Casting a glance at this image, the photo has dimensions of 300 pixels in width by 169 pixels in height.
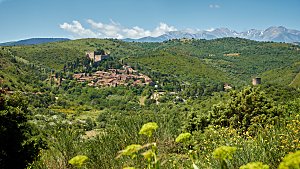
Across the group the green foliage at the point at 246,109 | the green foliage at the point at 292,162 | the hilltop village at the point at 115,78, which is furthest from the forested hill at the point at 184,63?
the green foliage at the point at 292,162

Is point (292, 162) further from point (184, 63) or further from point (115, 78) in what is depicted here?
point (184, 63)

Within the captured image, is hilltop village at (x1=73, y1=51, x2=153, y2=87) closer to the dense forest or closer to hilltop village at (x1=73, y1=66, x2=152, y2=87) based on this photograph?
hilltop village at (x1=73, y1=66, x2=152, y2=87)

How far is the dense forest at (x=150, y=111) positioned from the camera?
11.4 feet

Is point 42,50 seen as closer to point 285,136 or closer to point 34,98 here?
point 34,98

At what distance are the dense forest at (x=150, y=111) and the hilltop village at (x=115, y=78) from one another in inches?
85.3

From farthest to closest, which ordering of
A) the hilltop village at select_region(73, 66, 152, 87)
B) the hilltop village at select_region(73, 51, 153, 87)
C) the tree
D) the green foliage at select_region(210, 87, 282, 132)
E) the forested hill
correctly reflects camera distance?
the forested hill
the hilltop village at select_region(73, 66, 152, 87)
the hilltop village at select_region(73, 51, 153, 87)
the green foliage at select_region(210, 87, 282, 132)
the tree

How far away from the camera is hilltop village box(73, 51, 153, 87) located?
372 feet

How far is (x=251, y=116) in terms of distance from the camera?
12.3m

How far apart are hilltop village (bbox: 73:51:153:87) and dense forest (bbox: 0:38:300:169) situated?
217 cm

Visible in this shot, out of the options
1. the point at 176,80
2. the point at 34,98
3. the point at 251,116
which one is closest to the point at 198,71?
the point at 176,80

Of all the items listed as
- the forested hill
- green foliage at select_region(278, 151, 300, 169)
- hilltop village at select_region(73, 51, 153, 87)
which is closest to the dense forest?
green foliage at select_region(278, 151, 300, 169)

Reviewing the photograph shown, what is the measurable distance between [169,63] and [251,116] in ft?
399

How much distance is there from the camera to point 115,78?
388 ft

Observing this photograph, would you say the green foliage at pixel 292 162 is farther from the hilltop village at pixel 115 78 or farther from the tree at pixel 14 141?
the hilltop village at pixel 115 78
